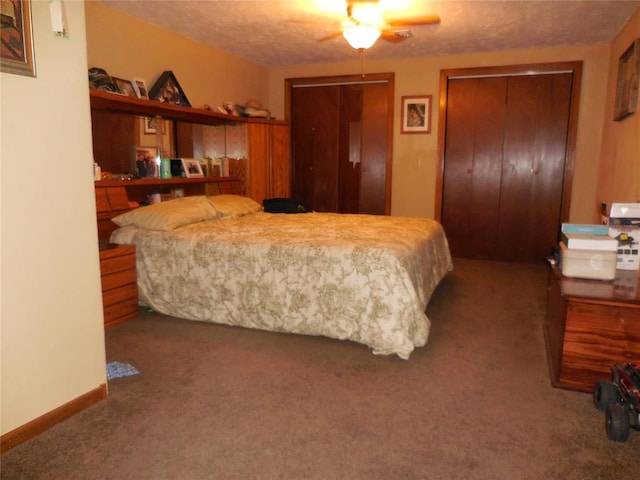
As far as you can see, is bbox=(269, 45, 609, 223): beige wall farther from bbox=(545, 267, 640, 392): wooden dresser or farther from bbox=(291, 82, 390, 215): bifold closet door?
bbox=(545, 267, 640, 392): wooden dresser

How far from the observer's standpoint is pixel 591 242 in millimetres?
2367

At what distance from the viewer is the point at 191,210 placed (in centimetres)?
382

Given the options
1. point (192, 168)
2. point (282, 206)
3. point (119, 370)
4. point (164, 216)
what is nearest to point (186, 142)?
point (192, 168)

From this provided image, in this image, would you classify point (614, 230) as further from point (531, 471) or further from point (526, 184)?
point (526, 184)

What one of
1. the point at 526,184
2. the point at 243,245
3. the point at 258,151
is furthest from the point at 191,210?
the point at 526,184

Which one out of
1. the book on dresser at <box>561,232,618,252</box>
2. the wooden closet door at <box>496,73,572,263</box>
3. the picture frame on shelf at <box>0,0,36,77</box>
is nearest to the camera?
the picture frame on shelf at <box>0,0,36,77</box>

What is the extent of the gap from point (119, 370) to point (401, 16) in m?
3.47

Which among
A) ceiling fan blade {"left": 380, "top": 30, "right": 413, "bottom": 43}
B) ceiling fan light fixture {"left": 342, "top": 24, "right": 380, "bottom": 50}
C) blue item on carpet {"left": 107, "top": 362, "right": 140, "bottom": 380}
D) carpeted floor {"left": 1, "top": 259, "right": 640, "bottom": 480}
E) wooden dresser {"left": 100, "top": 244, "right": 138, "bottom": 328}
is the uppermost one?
ceiling fan blade {"left": 380, "top": 30, "right": 413, "bottom": 43}

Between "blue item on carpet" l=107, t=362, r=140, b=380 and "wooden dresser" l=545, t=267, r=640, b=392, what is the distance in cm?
A: 219

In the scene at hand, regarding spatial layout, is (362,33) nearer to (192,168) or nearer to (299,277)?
(299,277)

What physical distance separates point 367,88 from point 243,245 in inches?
136

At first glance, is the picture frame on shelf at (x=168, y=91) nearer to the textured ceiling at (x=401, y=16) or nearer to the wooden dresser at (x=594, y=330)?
the textured ceiling at (x=401, y=16)

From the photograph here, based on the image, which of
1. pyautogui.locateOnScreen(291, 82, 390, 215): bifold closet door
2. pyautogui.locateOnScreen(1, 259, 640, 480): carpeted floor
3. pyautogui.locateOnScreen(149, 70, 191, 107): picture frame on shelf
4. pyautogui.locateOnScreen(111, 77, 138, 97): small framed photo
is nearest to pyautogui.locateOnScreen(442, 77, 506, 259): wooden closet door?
pyautogui.locateOnScreen(291, 82, 390, 215): bifold closet door

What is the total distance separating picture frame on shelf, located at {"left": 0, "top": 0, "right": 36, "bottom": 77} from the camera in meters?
1.70
